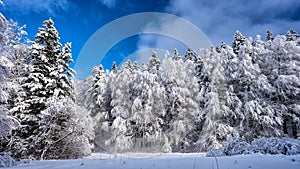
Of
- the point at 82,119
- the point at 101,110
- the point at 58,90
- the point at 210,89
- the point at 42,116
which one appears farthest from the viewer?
the point at 101,110

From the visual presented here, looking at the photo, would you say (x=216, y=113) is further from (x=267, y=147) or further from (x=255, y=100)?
(x=267, y=147)

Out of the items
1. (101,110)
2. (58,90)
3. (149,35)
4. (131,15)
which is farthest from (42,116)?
(149,35)

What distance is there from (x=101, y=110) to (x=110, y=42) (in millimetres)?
9698

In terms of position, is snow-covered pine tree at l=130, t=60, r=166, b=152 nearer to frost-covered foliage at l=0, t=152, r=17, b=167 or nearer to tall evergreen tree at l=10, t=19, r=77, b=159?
tall evergreen tree at l=10, t=19, r=77, b=159

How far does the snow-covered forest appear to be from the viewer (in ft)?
40.9

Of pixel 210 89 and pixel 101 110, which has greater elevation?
pixel 210 89

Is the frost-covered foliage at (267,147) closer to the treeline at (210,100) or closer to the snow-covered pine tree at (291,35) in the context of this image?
the treeline at (210,100)

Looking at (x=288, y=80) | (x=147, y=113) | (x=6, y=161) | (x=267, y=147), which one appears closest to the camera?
(x=6, y=161)

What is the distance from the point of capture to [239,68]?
17500mm

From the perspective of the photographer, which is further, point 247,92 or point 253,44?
point 253,44

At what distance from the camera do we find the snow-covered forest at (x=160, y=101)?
491 inches

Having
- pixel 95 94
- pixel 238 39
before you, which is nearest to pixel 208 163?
pixel 238 39

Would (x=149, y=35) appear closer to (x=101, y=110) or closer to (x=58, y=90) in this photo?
(x=101, y=110)

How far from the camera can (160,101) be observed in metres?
19.8
